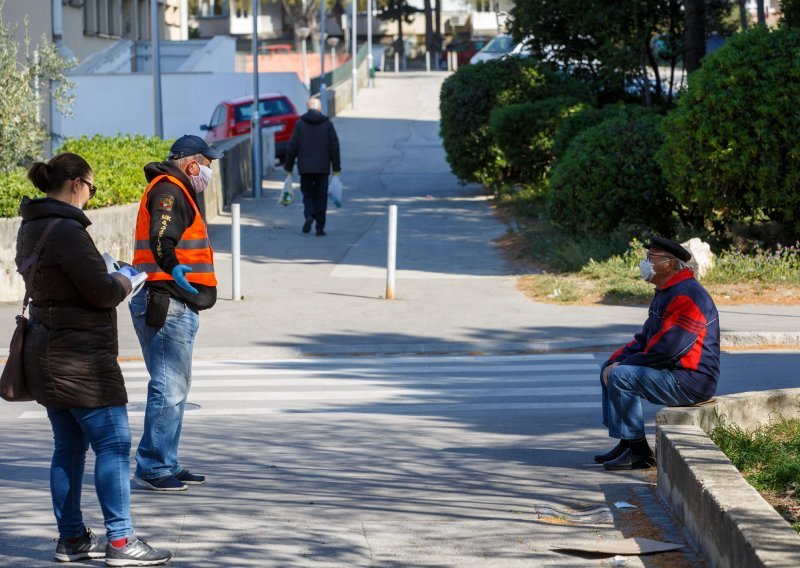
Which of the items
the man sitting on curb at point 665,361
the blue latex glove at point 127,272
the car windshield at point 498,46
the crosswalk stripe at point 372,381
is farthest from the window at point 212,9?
the blue latex glove at point 127,272

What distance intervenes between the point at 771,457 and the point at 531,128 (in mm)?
15933

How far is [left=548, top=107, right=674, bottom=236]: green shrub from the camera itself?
1675 cm

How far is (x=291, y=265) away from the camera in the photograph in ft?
57.1

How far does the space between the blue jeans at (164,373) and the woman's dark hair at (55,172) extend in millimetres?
1472

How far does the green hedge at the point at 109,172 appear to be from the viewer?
15.0m

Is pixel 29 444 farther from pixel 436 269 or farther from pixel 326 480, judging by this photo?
pixel 436 269

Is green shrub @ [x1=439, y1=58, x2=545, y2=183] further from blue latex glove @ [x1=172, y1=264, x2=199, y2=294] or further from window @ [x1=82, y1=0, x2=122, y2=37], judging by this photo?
window @ [x1=82, y1=0, x2=122, y2=37]

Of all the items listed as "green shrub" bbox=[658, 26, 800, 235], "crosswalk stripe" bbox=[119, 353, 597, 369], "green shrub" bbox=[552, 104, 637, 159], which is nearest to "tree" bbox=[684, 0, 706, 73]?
"green shrub" bbox=[552, 104, 637, 159]

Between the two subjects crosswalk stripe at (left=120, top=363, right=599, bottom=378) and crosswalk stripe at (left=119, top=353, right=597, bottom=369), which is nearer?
crosswalk stripe at (left=120, top=363, right=599, bottom=378)

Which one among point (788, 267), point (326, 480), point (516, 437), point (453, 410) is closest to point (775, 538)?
point (326, 480)

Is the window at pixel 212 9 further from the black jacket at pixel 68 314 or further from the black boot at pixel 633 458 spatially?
the black jacket at pixel 68 314

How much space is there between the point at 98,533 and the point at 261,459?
6.01 ft

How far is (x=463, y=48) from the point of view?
94750mm

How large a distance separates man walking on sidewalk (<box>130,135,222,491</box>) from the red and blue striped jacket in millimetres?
2542
